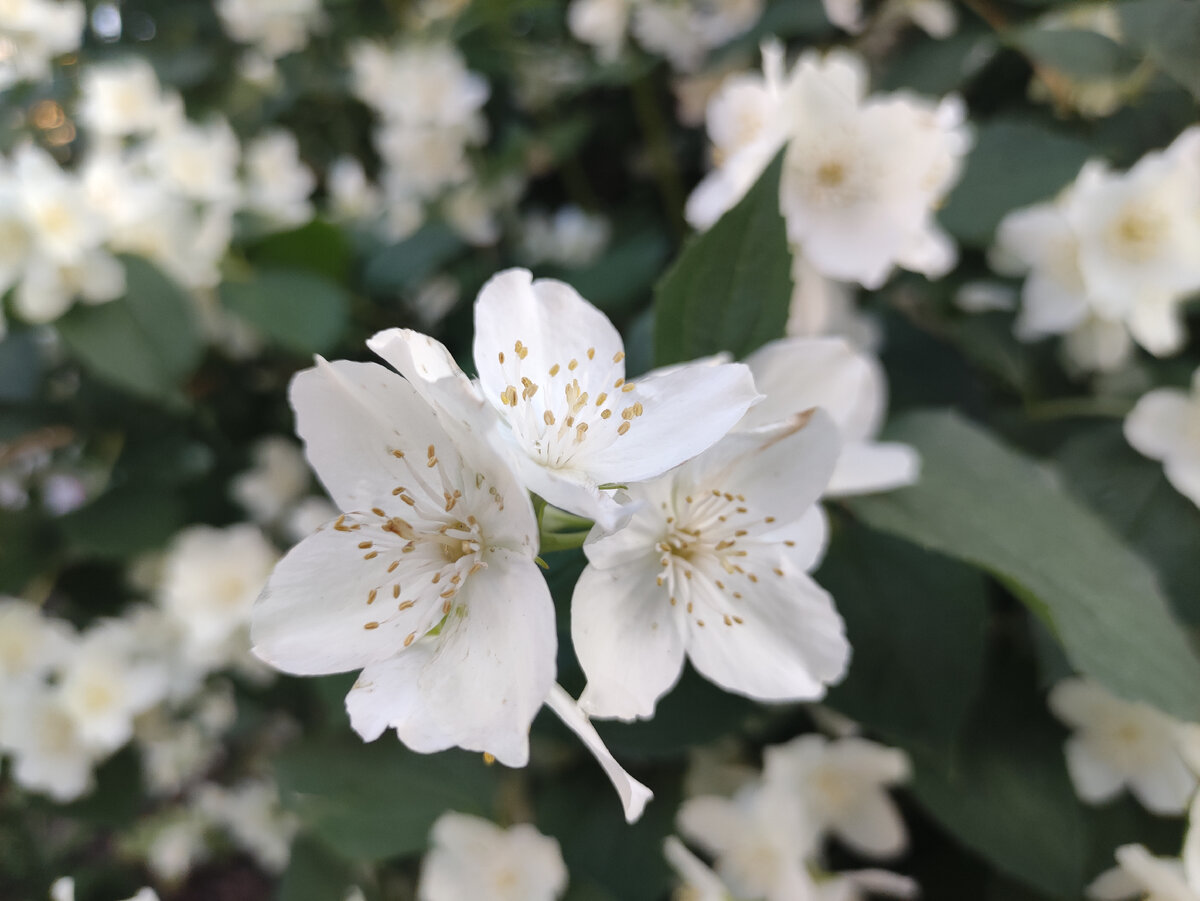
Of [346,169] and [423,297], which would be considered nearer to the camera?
[423,297]

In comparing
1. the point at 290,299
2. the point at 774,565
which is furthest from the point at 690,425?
the point at 290,299

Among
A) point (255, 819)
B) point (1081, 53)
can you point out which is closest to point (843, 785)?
point (1081, 53)

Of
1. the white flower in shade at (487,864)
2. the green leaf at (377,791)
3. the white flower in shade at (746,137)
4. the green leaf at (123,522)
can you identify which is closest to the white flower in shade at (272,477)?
the green leaf at (123,522)

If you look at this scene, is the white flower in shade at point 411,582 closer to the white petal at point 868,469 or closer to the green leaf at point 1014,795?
the white petal at point 868,469

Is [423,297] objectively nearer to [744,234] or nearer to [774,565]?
[744,234]

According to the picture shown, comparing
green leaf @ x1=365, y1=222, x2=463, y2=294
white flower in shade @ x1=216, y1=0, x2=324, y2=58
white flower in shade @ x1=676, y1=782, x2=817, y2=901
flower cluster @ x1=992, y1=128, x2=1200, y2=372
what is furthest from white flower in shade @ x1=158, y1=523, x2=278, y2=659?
flower cluster @ x1=992, y1=128, x2=1200, y2=372

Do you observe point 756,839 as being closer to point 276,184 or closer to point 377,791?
point 377,791
